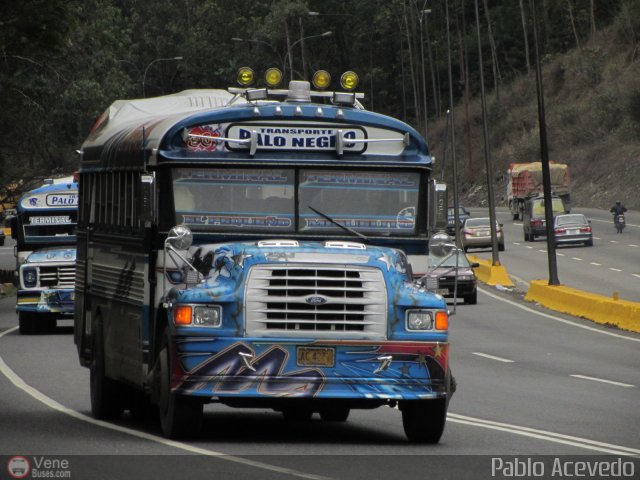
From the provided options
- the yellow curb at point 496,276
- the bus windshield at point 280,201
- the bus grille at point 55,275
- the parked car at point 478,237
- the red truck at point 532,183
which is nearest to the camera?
the bus windshield at point 280,201

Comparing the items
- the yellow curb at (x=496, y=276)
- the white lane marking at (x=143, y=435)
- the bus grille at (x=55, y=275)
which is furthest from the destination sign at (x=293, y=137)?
the yellow curb at (x=496, y=276)

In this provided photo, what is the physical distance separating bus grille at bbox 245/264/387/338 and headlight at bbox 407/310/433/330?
307 mm

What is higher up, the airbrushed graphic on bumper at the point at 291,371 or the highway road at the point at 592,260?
→ the airbrushed graphic on bumper at the point at 291,371

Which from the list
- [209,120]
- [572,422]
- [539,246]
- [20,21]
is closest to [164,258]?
[209,120]

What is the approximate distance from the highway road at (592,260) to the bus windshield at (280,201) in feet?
91.7

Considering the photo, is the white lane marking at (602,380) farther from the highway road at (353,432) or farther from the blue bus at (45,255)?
the blue bus at (45,255)

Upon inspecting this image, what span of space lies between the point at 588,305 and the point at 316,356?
76.4 ft

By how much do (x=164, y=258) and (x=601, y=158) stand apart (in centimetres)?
8677

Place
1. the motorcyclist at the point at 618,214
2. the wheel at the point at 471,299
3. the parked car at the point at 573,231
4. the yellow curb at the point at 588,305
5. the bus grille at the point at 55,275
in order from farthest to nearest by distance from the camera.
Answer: the motorcyclist at the point at 618,214 → the parked car at the point at 573,231 → the wheel at the point at 471,299 → the yellow curb at the point at 588,305 → the bus grille at the point at 55,275

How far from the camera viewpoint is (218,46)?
129500 mm

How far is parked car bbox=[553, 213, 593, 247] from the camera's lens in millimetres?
65812

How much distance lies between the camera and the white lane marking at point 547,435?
12.2 metres

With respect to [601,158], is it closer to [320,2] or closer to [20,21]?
[320,2]

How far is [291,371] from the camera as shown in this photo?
11656mm
